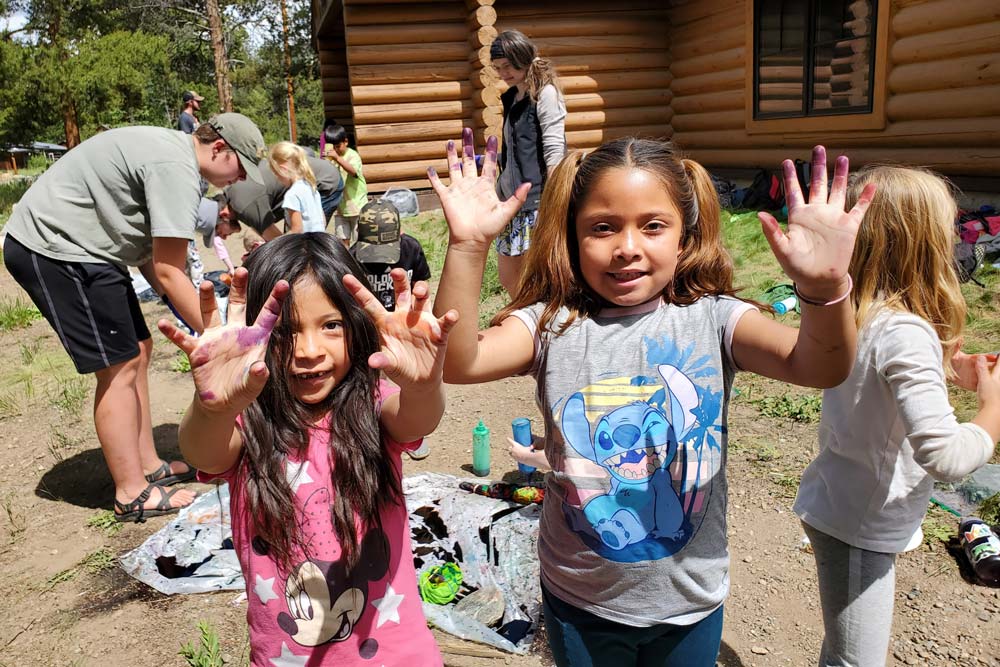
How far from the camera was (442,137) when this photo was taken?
1045cm

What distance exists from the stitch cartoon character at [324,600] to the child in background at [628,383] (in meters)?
0.42

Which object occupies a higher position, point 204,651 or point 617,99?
point 617,99

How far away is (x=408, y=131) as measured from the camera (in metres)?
10.2

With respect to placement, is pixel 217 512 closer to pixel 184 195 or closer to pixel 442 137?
pixel 184 195

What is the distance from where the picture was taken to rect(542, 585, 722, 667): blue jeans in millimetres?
1499

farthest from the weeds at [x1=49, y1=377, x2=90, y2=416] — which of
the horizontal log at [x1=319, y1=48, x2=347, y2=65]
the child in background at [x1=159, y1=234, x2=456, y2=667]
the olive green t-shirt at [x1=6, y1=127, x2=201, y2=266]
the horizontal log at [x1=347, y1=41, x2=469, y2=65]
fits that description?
the horizontal log at [x1=319, y1=48, x2=347, y2=65]

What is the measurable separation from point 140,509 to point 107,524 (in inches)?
7.1

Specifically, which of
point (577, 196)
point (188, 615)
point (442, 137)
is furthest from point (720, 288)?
point (442, 137)

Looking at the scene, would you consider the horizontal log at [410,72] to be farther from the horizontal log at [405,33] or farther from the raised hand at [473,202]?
the raised hand at [473,202]

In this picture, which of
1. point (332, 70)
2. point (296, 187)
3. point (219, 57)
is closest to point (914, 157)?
point (296, 187)

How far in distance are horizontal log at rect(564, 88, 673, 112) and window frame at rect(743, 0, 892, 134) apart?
6.13 ft

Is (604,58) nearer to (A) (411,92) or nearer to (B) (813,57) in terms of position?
(A) (411,92)

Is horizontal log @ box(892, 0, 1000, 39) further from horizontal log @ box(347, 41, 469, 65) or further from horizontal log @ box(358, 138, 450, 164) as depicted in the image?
horizontal log @ box(358, 138, 450, 164)

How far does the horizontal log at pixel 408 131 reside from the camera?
1009 centimetres
